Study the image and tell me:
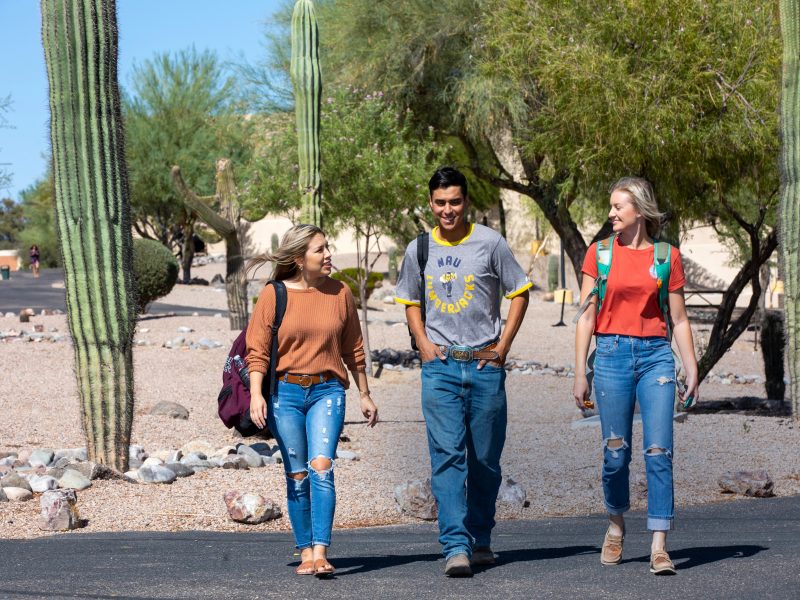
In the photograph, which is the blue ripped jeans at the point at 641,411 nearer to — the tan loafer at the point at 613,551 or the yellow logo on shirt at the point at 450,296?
the tan loafer at the point at 613,551

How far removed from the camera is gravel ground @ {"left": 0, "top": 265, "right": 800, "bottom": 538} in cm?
782

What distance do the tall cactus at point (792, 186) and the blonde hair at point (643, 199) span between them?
6647 mm

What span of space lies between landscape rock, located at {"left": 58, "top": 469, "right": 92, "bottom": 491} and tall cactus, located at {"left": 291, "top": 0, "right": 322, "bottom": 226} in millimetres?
5719

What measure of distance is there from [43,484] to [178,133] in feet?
120

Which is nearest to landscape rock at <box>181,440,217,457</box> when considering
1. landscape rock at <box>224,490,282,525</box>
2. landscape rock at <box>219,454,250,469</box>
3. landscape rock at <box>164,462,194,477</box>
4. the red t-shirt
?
landscape rock at <box>219,454,250,469</box>

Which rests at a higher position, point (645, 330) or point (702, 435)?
point (645, 330)

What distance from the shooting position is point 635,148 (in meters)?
14.8

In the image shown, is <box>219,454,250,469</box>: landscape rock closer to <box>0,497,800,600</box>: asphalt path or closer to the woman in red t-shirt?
<box>0,497,800,600</box>: asphalt path

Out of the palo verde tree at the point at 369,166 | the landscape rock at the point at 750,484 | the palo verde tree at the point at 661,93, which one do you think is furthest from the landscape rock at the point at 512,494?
the palo verde tree at the point at 369,166

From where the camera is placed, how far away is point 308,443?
5520 millimetres

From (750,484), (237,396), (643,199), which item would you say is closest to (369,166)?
(237,396)

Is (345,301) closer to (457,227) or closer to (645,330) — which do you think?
(457,227)

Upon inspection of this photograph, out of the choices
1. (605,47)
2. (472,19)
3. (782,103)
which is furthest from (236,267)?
(782,103)

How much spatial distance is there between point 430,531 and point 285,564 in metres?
1.61
